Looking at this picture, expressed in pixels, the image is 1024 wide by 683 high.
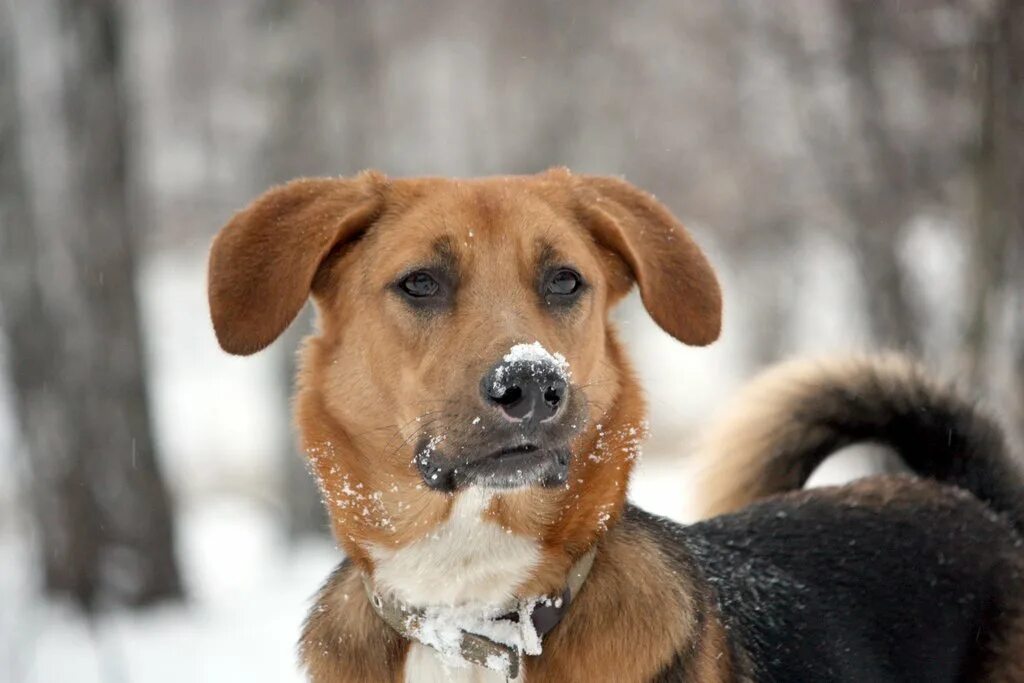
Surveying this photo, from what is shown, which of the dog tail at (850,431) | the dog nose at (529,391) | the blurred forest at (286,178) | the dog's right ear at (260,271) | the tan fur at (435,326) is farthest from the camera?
the blurred forest at (286,178)

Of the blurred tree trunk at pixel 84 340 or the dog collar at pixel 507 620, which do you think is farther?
the blurred tree trunk at pixel 84 340

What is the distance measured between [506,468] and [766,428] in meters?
1.65

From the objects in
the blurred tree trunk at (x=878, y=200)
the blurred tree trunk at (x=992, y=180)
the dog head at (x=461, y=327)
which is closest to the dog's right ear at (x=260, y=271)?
the dog head at (x=461, y=327)

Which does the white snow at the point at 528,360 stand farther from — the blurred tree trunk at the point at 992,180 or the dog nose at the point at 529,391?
the blurred tree trunk at the point at 992,180

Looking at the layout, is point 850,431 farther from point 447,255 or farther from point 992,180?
point 992,180

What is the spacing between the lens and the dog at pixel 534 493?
288 cm

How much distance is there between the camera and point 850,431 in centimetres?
420

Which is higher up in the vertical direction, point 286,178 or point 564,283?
point 286,178


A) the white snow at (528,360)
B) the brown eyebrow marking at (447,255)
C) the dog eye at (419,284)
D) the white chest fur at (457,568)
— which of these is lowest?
the white chest fur at (457,568)

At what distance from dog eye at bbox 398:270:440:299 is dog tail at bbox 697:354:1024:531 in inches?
59.1

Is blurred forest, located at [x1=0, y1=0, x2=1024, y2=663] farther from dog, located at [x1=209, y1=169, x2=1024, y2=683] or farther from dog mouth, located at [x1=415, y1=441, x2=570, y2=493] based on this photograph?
dog mouth, located at [x1=415, y1=441, x2=570, y2=493]

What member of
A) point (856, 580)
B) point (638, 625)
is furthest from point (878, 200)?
point (638, 625)

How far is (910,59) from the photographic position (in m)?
7.73

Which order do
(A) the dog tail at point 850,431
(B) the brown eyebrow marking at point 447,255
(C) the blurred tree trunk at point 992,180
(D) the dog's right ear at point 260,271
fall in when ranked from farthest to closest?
(C) the blurred tree trunk at point 992,180 → (A) the dog tail at point 850,431 → (B) the brown eyebrow marking at point 447,255 → (D) the dog's right ear at point 260,271
